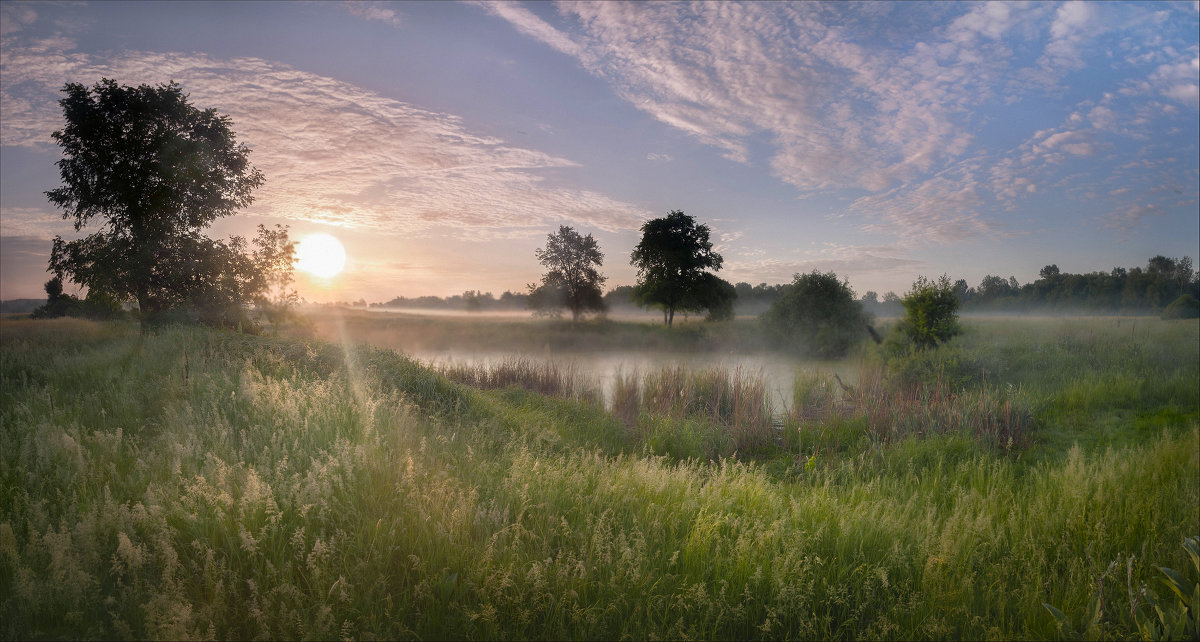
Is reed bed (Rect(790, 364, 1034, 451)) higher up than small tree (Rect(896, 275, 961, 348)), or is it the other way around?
small tree (Rect(896, 275, 961, 348))

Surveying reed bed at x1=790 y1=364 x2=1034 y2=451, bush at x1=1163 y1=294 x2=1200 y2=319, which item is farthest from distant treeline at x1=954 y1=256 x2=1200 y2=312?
reed bed at x1=790 y1=364 x2=1034 y2=451

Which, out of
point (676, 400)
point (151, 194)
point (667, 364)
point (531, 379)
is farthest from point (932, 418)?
point (151, 194)

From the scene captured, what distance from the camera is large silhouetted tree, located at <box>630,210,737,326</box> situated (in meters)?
38.8

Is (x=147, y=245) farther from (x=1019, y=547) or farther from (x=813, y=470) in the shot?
(x=1019, y=547)

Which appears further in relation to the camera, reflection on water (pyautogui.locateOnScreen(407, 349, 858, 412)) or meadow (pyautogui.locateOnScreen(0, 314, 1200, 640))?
reflection on water (pyautogui.locateOnScreen(407, 349, 858, 412))

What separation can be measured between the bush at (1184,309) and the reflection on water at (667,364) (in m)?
23.9

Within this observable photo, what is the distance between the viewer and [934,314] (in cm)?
1984

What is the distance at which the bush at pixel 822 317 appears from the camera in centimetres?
2836

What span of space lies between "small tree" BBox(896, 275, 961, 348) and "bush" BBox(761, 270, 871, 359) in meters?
7.94

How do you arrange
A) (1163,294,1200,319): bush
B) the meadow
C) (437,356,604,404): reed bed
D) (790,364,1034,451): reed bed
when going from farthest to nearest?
(1163,294,1200,319): bush < (437,356,604,404): reed bed < (790,364,1034,451): reed bed < the meadow

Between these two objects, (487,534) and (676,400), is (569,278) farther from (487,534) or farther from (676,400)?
(487,534)

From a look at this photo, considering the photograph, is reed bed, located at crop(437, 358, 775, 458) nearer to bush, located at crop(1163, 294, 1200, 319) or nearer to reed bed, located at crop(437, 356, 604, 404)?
reed bed, located at crop(437, 356, 604, 404)

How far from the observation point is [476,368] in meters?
18.8

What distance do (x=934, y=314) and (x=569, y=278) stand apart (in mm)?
26931
